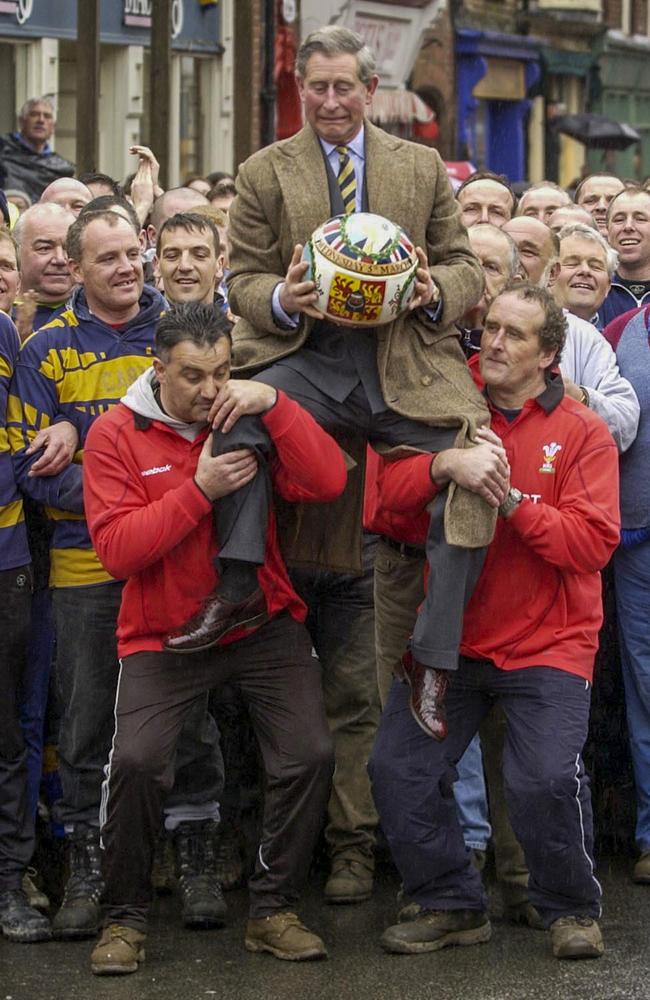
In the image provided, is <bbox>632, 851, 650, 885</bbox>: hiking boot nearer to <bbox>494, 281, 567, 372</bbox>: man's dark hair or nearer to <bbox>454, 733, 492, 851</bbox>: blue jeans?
<bbox>454, 733, 492, 851</bbox>: blue jeans

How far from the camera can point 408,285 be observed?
6.49m

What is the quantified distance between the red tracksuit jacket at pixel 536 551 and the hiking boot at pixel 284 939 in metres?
1.04

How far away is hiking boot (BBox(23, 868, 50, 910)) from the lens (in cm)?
698

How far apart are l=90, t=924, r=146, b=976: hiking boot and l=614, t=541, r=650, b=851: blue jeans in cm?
210

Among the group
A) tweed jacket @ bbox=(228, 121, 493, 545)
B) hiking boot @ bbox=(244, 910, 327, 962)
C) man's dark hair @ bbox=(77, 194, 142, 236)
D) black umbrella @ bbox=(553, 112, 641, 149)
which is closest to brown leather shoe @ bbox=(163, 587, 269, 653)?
tweed jacket @ bbox=(228, 121, 493, 545)

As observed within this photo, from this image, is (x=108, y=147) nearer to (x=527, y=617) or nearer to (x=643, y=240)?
(x=643, y=240)

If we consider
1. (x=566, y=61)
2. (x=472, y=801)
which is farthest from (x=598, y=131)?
(x=472, y=801)

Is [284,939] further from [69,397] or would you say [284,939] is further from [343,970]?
[69,397]

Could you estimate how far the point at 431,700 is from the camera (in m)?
6.63

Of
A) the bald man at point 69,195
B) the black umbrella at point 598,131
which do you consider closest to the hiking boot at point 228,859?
the bald man at point 69,195

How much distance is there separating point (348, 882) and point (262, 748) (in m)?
0.84

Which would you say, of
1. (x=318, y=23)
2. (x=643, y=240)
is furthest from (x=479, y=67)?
(x=643, y=240)

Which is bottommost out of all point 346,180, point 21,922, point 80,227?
point 21,922

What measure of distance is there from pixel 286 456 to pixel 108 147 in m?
15.7
